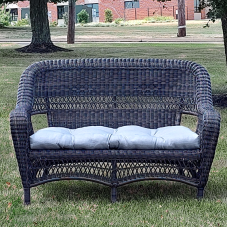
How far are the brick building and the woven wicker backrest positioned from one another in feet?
168

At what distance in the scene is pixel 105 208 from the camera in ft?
14.9

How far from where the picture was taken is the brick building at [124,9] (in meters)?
56.1

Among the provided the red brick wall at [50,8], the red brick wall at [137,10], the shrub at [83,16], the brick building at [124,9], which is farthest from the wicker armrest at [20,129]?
the red brick wall at [50,8]

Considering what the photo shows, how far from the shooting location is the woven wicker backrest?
5.31 m

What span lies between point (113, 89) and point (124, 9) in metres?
54.3

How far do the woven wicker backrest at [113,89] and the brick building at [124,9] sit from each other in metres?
51.2

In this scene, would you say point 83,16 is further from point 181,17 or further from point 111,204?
point 111,204

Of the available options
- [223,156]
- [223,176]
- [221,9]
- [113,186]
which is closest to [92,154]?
[113,186]

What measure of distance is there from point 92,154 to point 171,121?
1.30 meters

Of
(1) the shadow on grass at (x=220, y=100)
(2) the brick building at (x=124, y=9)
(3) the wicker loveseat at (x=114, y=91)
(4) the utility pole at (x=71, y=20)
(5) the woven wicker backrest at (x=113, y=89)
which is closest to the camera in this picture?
(3) the wicker loveseat at (x=114, y=91)

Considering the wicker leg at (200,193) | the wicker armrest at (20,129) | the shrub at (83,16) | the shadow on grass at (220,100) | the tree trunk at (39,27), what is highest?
the shrub at (83,16)

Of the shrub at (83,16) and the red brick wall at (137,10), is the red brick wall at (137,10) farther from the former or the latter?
the shrub at (83,16)

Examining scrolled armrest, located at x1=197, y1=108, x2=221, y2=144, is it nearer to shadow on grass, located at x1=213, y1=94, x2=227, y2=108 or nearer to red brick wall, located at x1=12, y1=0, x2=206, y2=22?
shadow on grass, located at x1=213, y1=94, x2=227, y2=108

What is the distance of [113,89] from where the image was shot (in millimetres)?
5383
